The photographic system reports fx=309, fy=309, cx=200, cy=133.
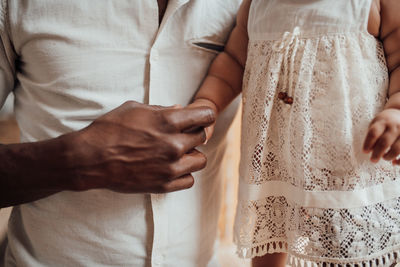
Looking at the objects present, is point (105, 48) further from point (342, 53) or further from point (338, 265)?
point (338, 265)

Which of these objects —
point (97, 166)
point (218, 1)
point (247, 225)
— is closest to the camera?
point (97, 166)

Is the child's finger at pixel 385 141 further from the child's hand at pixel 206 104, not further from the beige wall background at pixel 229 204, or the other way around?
the beige wall background at pixel 229 204

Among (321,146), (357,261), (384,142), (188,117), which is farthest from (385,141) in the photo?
(188,117)

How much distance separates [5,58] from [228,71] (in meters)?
0.52

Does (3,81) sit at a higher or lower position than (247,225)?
higher

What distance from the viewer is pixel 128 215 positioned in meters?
0.71

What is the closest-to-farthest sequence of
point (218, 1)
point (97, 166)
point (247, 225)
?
1. point (97, 166)
2. point (247, 225)
3. point (218, 1)

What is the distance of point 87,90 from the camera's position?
0.70 m

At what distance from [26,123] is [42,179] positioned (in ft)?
0.64

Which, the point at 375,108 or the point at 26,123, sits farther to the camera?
the point at 26,123

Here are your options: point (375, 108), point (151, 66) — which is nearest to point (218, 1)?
point (151, 66)

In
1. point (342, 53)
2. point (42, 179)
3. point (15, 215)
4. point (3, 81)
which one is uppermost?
point (342, 53)

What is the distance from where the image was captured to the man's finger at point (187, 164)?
0.64 metres

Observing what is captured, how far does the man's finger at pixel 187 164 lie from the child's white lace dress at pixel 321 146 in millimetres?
127
